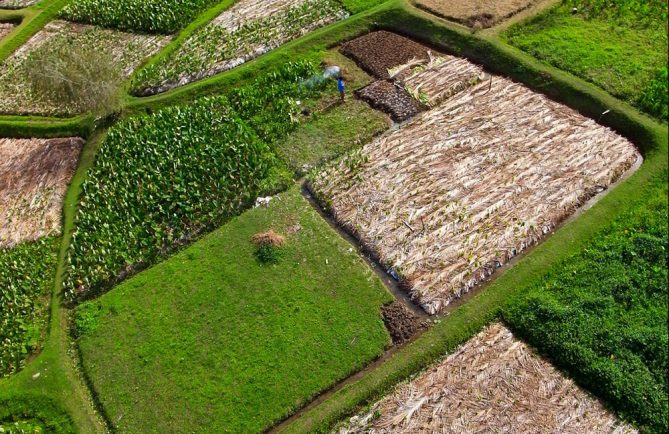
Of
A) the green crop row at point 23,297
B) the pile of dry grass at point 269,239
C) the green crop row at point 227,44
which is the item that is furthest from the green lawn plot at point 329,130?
the green crop row at point 23,297

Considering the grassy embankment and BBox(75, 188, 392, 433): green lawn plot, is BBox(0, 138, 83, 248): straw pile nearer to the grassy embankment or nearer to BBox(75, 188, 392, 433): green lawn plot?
BBox(75, 188, 392, 433): green lawn plot

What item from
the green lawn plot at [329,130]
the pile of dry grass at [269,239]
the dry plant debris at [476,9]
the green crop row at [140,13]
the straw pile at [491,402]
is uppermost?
the green crop row at [140,13]

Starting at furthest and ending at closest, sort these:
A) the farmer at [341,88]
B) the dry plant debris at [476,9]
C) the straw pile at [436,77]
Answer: the dry plant debris at [476,9], the farmer at [341,88], the straw pile at [436,77]

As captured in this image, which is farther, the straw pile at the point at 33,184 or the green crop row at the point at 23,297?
the straw pile at the point at 33,184

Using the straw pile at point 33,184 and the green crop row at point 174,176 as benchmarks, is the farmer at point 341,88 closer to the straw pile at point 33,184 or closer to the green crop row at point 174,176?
the green crop row at point 174,176

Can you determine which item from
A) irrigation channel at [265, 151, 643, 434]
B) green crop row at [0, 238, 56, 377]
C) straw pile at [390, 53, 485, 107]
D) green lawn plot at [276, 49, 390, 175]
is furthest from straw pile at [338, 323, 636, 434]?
straw pile at [390, 53, 485, 107]

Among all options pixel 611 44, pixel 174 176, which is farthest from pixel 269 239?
pixel 611 44

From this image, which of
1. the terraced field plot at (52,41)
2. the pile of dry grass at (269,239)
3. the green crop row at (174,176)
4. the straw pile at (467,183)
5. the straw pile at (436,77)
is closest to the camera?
the straw pile at (467,183)
